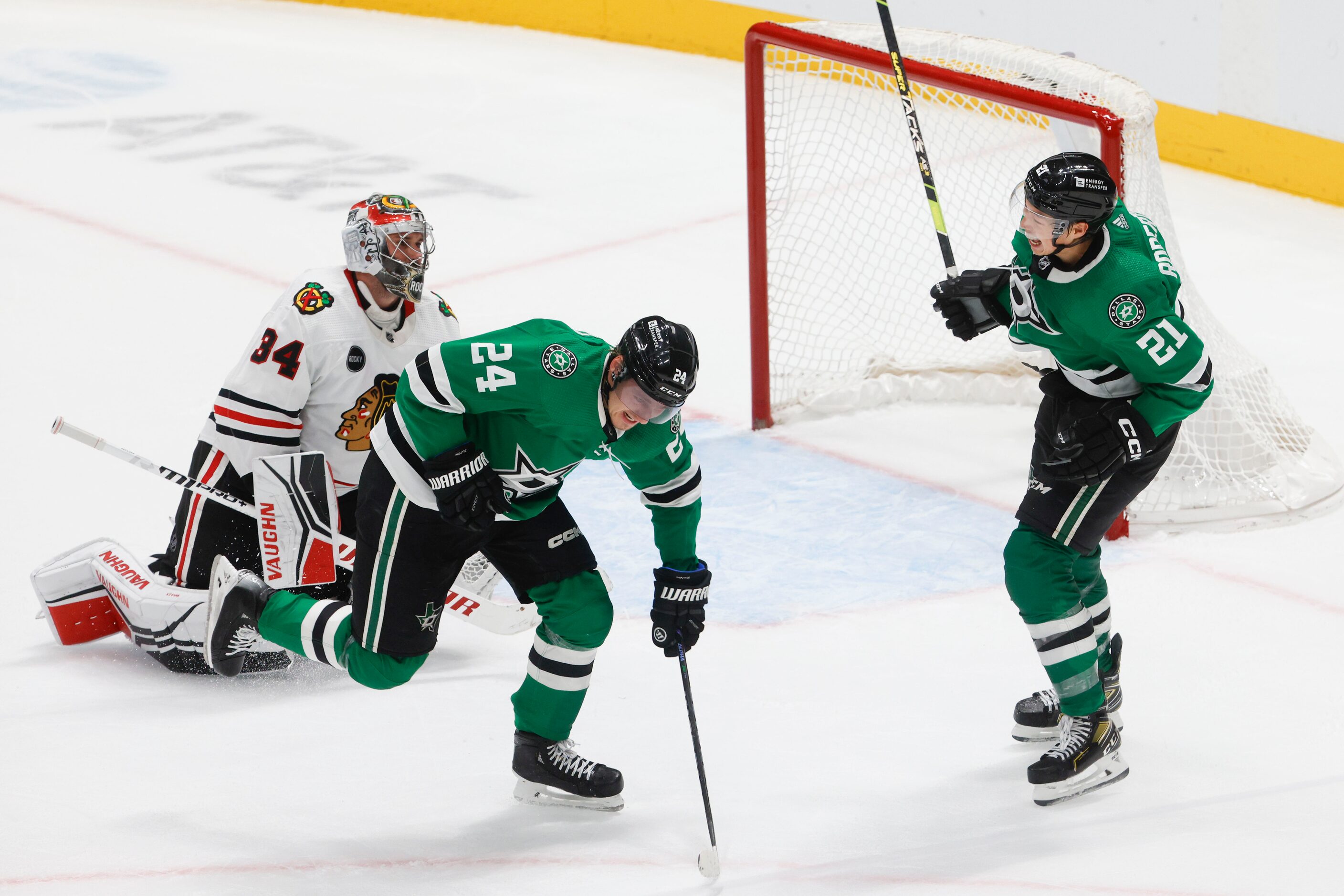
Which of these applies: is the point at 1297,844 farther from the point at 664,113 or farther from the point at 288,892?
the point at 664,113

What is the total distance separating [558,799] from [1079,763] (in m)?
1.02

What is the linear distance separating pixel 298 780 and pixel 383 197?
1282 millimetres

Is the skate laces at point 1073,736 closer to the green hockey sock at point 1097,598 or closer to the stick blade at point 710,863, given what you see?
the green hockey sock at point 1097,598

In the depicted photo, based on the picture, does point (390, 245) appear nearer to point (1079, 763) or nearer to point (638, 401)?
point (638, 401)

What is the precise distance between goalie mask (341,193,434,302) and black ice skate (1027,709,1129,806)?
163 cm

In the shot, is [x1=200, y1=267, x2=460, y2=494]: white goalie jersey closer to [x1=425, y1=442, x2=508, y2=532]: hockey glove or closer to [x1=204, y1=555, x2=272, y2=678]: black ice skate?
[x1=204, y1=555, x2=272, y2=678]: black ice skate

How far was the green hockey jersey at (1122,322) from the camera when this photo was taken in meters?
3.05

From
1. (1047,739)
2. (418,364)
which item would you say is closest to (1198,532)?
(1047,739)

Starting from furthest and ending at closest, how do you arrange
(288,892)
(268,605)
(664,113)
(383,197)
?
(664,113), (383,197), (268,605), (288,892)

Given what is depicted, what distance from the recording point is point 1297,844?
3082mm

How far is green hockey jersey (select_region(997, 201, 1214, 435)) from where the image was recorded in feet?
10.0

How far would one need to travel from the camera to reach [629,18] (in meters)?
9.94

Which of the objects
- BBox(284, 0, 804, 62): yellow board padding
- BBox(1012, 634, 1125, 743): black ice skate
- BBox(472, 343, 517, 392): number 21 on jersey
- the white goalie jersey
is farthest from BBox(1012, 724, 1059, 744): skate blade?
BBox(284, 0, 804, 62): yellow board padding

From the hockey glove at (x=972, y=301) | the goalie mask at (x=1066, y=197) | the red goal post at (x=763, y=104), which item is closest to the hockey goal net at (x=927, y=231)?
the red goal post at (x=763, y=104)
